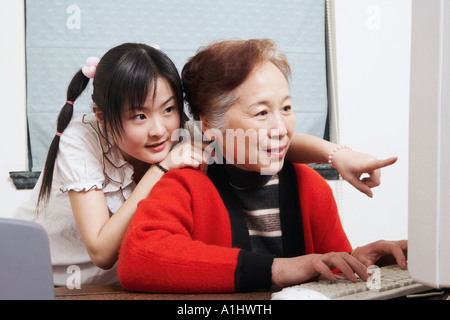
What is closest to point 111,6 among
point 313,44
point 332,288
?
point 313,44

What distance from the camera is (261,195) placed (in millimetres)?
883

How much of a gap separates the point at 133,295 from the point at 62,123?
61cm

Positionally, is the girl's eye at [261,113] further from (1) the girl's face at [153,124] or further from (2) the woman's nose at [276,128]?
(1) the girl's face at [153,124]

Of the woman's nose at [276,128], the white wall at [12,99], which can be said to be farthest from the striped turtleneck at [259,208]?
the white wall at [12,99]

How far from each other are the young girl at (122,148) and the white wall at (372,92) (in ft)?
4.30

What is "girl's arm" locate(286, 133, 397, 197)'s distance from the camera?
0.76 metres

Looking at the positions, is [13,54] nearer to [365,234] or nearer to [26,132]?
[26,132]

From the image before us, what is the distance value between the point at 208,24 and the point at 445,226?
5.81 feet

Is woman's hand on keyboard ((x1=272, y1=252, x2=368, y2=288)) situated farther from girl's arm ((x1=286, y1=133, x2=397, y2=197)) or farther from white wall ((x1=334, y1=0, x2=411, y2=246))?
white wall ((x1=334, y1=0, x2=411, y2=246))

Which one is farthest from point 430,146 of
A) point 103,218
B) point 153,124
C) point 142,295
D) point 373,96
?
point 373,96

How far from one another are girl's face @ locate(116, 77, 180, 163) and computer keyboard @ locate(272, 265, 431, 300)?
438 mm

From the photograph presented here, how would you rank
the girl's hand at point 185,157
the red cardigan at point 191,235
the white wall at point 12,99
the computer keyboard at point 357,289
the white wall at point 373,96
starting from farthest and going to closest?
the white wall at point 373,96 → the white wall at point 12,99 → the girl's hand at point 185,157 → the red cardigan at point 191,235 → the computer keyboard at point 357,289

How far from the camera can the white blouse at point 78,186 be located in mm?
1006

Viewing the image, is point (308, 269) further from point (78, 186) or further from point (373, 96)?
point (373, 96)
